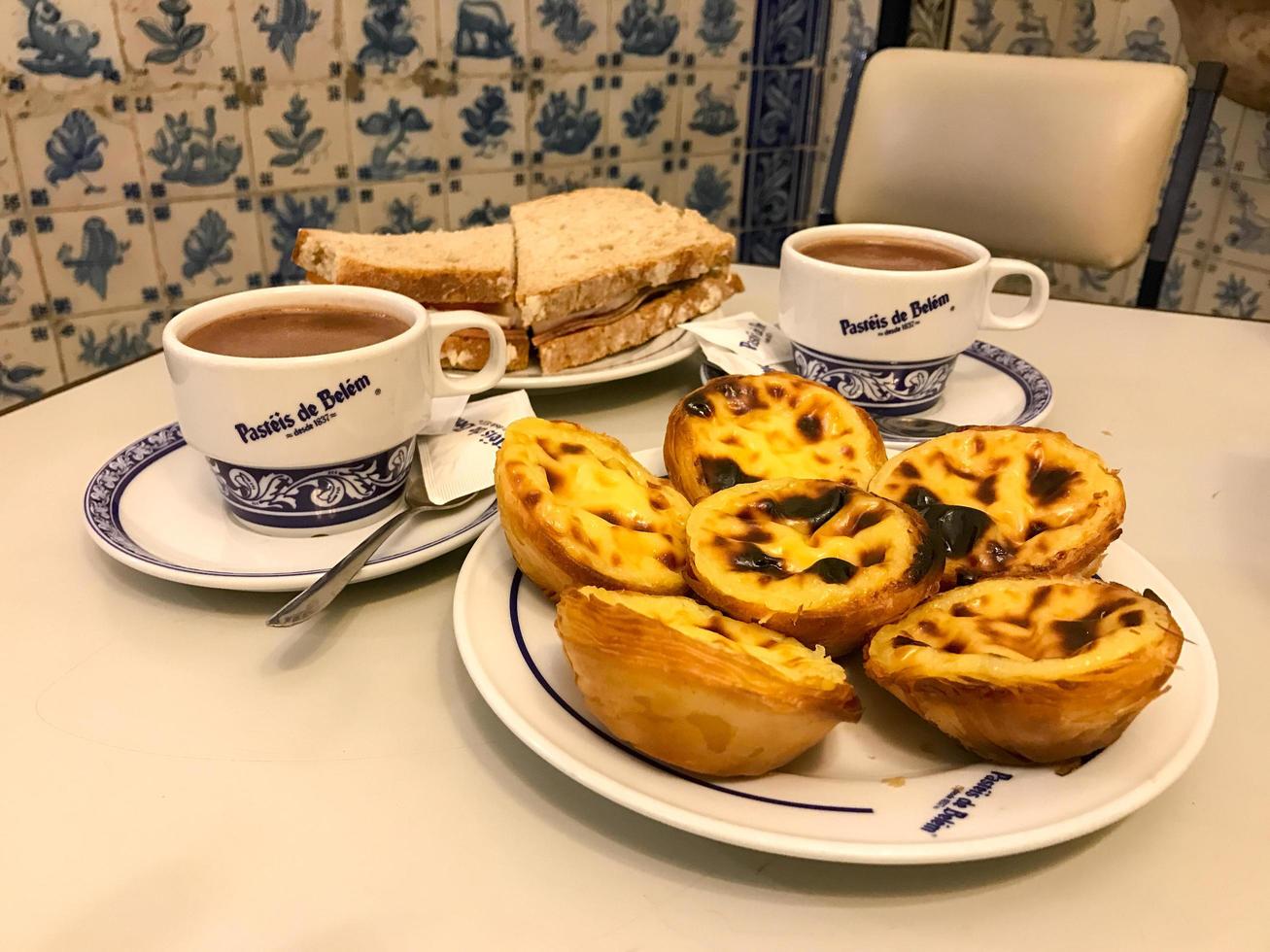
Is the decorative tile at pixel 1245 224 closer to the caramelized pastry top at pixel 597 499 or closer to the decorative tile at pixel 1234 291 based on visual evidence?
the decorative tile at pixel 1234 291

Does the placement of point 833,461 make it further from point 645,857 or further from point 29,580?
point 29,580

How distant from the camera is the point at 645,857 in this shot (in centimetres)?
74

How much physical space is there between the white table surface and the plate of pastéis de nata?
0.22 feet

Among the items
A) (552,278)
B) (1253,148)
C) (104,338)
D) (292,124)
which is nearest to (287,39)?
(292,124)

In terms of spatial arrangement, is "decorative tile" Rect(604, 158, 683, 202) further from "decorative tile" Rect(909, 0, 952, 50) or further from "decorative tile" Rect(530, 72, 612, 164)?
"decorative tile" Rect(909, 0, 952, 50)

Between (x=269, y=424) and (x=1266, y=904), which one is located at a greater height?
(x=269, y=424)

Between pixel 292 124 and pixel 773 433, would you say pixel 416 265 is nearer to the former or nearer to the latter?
pixel 773 433

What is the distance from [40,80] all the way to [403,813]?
2.47 meters

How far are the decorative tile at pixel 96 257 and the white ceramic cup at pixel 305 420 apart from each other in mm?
1843

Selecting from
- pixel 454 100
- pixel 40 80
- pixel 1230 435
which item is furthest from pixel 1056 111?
pixel 40 80

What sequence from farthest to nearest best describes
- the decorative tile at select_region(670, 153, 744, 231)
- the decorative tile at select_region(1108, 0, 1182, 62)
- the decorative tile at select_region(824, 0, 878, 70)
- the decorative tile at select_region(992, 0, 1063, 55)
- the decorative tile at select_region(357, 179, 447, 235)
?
the decorative tile at select_region(670, 153, 744, 231) → the decorative tile at select_region(824, 0, 878, 70) → the decorative tile at select_region(992, 0, 1063, 55) → the decorative tile at select_region(1108, 0, 1182, 62) → the decorative tile at select_region(357, 179, 447, 235)

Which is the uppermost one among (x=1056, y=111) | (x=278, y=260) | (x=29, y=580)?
(x=1056, y=111)

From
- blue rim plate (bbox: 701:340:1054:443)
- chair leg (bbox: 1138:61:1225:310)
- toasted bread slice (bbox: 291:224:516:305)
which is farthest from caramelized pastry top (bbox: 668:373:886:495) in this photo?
chair leg (bbox: 1138:61:1225:310)

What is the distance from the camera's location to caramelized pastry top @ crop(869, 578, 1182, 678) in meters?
0.72
